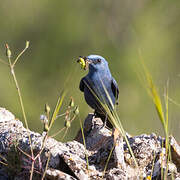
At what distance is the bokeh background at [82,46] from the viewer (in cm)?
1558

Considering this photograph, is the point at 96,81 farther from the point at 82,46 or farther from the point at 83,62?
the point at 82,46

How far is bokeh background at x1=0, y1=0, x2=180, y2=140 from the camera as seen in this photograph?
51.1ft

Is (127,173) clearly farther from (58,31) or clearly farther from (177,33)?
(177,33)

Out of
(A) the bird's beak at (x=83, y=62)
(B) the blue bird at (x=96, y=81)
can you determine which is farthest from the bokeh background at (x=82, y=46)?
(A) the bird's beak at (x=83, y=62)

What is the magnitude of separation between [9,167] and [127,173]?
1.02 meters

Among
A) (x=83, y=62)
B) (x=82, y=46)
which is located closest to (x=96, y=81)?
(x=83, y=62)

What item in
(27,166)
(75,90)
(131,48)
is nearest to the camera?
(27,166)

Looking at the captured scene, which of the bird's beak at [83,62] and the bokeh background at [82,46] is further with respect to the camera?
the bokeh background at [82,46]

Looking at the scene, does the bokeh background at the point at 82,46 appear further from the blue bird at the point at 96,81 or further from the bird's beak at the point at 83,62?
the bird's beak at the point at 83,62

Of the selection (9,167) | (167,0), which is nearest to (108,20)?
(167,0)

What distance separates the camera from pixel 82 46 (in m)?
17.6

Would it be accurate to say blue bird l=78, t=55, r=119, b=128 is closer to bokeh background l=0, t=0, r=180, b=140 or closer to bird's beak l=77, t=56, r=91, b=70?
bird's beak l=77, t=56, r=91, b=70

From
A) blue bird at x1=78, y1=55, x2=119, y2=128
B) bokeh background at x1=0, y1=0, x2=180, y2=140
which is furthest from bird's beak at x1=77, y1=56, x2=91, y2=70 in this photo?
bokeh background at x1=0, y1=0, x2=180, y2=140

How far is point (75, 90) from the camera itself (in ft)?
49.8
